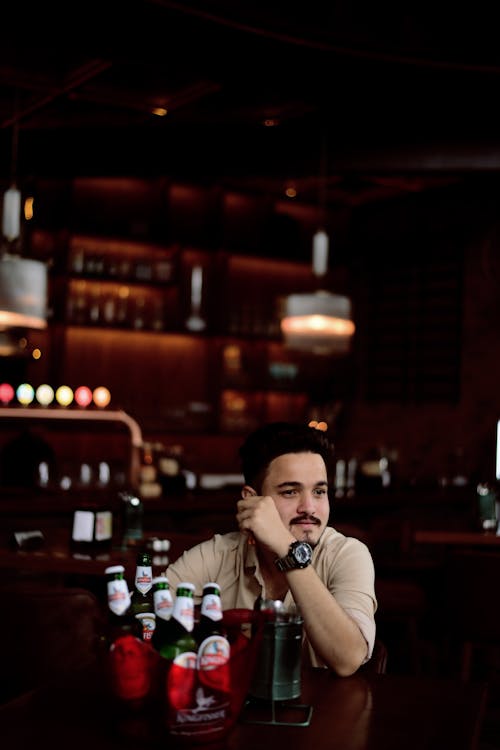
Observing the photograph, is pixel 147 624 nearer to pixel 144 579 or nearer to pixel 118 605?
pixel 144 579

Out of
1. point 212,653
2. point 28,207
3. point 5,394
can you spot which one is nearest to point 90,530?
point 212,653

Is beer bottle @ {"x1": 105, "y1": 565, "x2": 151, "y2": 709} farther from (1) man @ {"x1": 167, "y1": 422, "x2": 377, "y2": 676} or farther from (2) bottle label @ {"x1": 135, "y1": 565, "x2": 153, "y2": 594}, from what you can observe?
(1) man @ {"x1": 167, "y1": 422, "x2": 377, "y2": 676}

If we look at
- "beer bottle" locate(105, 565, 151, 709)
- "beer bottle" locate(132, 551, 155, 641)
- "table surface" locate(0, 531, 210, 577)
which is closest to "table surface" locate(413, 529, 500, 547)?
"table surface" locate(0, 531, 210, 577)

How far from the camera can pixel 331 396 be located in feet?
29.4

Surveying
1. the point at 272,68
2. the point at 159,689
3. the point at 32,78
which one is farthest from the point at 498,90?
the point at 159,689

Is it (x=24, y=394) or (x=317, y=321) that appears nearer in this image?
(x=24, y=394)

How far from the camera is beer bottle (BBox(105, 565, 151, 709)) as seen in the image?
1466 mm

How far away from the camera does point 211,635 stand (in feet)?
4.71

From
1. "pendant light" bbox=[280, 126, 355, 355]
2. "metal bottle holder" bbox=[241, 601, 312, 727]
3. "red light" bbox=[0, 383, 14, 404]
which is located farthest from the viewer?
"pendant light" bbox=[280, 126, 355, 355]

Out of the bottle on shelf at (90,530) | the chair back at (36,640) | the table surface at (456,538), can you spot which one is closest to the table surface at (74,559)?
the bottle on shelf at (90,530)

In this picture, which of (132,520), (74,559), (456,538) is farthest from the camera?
(456,538)

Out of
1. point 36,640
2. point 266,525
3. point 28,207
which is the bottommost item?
point 36,640

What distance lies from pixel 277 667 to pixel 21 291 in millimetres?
3584

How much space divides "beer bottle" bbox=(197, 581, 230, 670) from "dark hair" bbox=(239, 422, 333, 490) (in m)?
0.66
